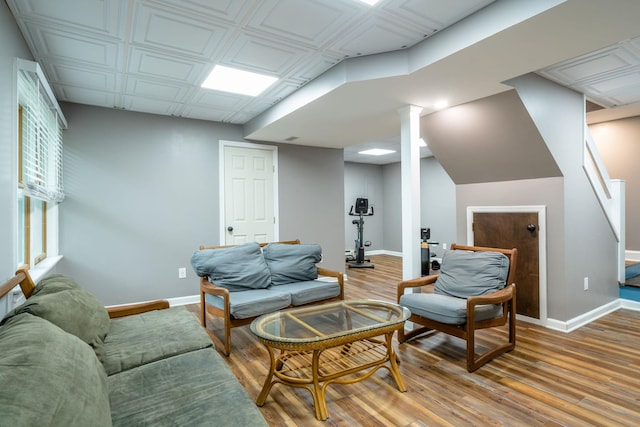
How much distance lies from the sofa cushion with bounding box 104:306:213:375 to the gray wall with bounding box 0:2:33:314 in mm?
601

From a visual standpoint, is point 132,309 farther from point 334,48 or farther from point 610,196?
point 610,196

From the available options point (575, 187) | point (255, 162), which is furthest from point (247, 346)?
point (575, 187)

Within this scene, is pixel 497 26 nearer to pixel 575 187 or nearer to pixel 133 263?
pixel 575 187

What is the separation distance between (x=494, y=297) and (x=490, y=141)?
1616 mm

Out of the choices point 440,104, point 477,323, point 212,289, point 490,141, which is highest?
point 440,104

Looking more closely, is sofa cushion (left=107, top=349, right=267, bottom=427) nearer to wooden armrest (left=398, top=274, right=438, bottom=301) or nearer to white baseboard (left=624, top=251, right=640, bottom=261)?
wooden armrest (left=398, top=274, right=438, bottom=301)

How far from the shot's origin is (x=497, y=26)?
1864 millimetres

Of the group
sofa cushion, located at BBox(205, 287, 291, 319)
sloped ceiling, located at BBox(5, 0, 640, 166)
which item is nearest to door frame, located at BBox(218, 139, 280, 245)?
sloped ceiling, located at BBox(5, 0, 640, 166)

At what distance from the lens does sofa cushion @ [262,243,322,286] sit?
3367 millimetres

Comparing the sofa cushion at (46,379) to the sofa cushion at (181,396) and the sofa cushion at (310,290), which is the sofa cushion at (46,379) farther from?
the sofa cushion at (310,290)

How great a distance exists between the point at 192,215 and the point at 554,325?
4.13 m

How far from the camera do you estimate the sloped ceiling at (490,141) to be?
118 inches

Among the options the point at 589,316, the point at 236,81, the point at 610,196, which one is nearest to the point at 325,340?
the point at 236,81

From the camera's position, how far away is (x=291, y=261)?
345 cm
